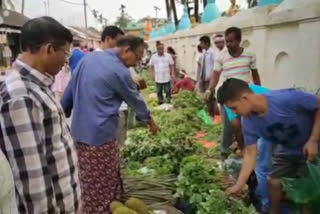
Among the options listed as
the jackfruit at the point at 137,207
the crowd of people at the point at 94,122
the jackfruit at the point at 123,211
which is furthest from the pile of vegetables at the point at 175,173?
the jackfruit at the point at 123,211

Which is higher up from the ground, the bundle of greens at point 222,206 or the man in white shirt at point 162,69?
the man in white shirt at point 162,69

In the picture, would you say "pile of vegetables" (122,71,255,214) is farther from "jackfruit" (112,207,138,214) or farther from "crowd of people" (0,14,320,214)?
"jackfruit" (112,207,138,214)

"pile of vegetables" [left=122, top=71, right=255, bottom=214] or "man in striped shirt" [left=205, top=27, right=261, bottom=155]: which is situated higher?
"man in striped shirt" [left=205, top=27, right=261, bottom=155]

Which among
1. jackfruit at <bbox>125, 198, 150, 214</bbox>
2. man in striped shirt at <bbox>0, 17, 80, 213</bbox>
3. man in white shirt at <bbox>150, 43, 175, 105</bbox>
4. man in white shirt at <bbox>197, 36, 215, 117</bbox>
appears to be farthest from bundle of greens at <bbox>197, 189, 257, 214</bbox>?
man in white shirt at <bbox>150, 43, 175, 105</bbox>

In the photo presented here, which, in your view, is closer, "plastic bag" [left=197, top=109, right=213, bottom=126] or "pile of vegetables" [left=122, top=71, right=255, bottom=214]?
"pile of vegetables" [left=122, top=71, right=255, bottom=214]

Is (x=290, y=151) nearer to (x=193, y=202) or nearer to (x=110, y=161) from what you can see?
(x=193, y=202)

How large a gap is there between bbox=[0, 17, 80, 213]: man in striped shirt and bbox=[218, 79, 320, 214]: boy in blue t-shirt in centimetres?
145

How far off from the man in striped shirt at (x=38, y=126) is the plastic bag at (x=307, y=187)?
6.08 feet

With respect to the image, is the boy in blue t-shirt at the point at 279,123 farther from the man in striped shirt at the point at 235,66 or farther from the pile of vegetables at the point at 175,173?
the man in striped shirt at the point at 235,66

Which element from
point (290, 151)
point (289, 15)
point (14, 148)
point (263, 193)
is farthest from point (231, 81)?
point (289, 15)

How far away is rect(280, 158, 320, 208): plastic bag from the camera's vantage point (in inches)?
107

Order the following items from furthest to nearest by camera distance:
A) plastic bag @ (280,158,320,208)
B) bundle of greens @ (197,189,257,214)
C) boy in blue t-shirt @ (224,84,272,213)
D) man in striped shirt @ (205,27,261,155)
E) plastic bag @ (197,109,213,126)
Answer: plastic bag @ (197,109,213,126), man in striped shirt @ (205,27,261,155), boy in blue t-shirt @ (224,84,272,213), bundle of greens @ (197,189,257,214), plastic bag @ (280,158,320,208)

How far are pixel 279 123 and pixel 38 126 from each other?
201 cm

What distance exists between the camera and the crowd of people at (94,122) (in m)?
1.56
